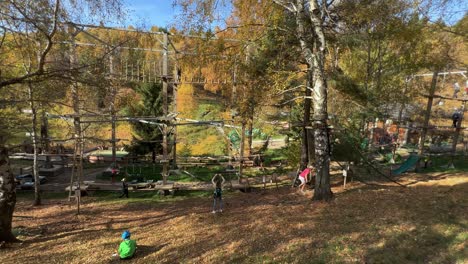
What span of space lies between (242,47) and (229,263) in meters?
7.19

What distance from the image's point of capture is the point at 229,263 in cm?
635

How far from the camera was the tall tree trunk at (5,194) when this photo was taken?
7.88 m

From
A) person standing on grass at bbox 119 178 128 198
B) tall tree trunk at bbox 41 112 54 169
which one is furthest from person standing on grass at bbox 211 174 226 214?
tall tree trunk at bbox 41 112 54 169

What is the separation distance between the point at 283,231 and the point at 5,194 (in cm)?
747

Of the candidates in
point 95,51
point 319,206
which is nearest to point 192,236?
point 319,206

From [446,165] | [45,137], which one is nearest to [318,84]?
[446,165]

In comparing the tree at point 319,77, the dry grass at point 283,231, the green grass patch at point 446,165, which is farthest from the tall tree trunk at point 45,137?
the green grass patch at point 446,165

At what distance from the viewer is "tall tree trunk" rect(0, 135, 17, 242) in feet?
25.9

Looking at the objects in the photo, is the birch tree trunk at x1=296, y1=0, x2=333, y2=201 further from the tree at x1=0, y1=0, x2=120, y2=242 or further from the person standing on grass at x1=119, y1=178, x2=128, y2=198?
the person standing on grass at x1=119, y1=178, x2=128, y2=198

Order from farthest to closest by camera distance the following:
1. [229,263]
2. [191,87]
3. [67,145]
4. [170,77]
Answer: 1. [191,87]
2. [67,145]
3. [170,77]
4. [229,263]

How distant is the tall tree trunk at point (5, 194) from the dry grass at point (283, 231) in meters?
0.55

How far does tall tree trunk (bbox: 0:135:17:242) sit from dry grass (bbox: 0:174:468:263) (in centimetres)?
55

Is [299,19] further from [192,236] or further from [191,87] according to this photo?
[191,87]

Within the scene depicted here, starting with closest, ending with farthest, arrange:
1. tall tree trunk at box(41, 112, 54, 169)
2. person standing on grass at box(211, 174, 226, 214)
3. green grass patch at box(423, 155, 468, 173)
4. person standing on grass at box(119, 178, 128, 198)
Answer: person standing on grass at box(211, 174, 226, 214)
person standing on grass at box(119, 178, 128, 198)
green grass patch at box(423, 155, 468, 173)
tall tree trunk at box(41, 112, 54, 169)
